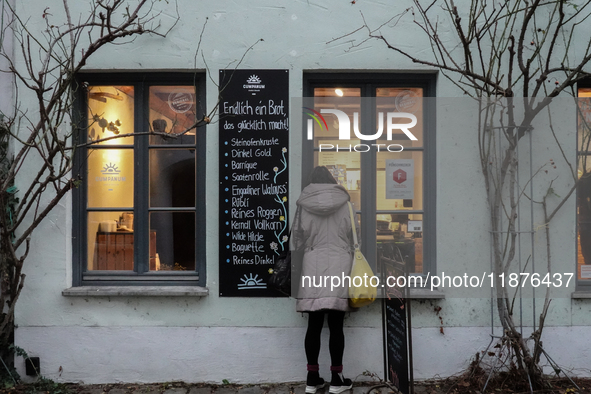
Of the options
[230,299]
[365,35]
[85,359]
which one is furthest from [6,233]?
[365,35]

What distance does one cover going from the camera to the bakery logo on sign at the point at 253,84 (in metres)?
4.78

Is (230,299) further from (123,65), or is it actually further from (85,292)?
(123,65)

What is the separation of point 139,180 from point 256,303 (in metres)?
1.68

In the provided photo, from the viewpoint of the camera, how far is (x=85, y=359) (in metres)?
4.76

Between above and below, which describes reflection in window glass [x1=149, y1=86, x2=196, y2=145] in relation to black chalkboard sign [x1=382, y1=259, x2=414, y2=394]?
above

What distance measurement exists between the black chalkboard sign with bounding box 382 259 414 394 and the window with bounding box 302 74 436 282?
870 mm

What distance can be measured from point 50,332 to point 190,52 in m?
2.98

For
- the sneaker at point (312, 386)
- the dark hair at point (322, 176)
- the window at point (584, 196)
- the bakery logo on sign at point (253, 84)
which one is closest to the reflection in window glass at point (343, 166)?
the dark hair at point (322, 176)

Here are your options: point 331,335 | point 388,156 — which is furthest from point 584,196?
point 331,335

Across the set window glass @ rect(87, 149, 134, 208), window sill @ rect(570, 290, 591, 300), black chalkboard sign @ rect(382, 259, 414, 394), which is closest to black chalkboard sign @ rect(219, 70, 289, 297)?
window glass @ rect(87, 149, 134, 208)

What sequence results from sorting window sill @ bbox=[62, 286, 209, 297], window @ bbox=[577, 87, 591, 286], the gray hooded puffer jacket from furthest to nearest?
1. window @ bbox=[577, 87, 591, 286]
2. window sill @ bbox=[62, 286, 209, 297]
3. the gray hooded puffer jacket

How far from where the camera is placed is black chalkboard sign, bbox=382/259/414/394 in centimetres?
378

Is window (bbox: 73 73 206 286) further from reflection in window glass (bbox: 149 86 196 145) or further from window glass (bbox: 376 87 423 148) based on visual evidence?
window glass (bbox: 376 87 423 148)

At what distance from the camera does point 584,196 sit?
4.98m
